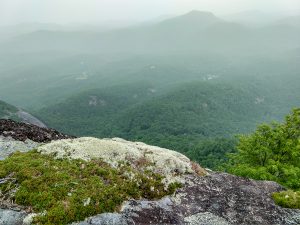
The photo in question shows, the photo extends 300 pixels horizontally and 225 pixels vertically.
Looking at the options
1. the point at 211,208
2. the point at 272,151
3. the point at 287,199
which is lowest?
the point at 272,151

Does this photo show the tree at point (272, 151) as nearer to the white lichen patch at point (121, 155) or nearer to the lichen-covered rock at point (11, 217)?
the white lichen patch at point (121, 155)

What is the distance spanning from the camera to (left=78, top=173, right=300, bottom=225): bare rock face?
54.4 feet

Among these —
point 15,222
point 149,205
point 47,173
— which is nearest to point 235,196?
point 149,205

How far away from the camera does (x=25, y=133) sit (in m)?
26.9

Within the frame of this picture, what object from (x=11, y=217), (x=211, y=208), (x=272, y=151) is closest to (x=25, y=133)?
(x=11, y=217)

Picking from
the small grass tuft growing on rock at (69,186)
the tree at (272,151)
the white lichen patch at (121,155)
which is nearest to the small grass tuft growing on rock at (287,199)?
the white lichen patch at (121,155)

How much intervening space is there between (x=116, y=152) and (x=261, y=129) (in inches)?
955

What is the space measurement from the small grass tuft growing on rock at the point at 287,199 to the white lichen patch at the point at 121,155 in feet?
17.6

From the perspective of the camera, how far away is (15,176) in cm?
1762

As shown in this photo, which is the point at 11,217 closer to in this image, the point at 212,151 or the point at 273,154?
the point at 273,154

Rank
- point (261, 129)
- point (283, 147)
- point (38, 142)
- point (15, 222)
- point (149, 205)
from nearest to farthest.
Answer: point (15, 222) < point (149, 205) < point (38, 142) < point (283, 147) < point (261, 129)

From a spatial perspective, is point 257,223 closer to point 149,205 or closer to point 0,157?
point 149,205

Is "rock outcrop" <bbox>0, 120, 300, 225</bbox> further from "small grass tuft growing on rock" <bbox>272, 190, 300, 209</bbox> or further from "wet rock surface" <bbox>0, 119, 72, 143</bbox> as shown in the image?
"wet rock surface" <bbox>0, 119, 72, 143</bbox>

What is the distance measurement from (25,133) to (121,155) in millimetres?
10418
